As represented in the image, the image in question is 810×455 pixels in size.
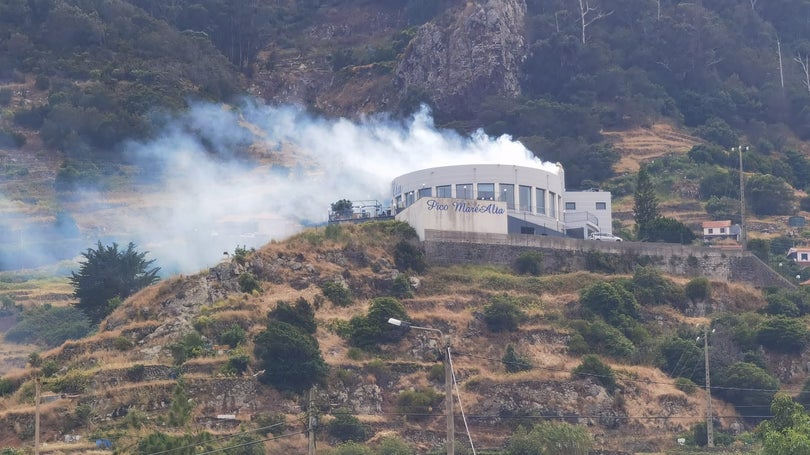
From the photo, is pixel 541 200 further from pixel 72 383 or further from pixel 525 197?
pixel 72 383

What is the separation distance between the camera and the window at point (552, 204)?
117875mm

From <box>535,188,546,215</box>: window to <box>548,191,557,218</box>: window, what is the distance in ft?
2.13

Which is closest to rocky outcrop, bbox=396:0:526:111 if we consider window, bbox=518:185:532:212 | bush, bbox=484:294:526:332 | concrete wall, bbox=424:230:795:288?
window, bbox=518:185:532:212

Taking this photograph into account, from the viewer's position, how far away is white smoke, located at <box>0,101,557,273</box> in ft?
453

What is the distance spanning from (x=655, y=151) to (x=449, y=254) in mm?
58114

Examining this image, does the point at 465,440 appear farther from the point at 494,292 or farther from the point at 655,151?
the point at 655,151

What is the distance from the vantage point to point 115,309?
10075cm

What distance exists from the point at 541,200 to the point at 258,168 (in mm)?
51052

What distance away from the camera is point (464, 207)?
110188mm

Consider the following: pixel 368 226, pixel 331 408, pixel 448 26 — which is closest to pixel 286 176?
pixel 448 26

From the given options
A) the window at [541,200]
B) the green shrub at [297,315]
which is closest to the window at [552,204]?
the window at [541,200]

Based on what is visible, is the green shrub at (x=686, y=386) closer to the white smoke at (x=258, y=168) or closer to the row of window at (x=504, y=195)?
the row of window at (x=504, y=195)

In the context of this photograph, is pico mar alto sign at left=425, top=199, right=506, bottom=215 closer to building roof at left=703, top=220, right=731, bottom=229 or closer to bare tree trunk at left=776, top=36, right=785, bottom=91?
building roof at left=703, top=220, right=731, bottom=229

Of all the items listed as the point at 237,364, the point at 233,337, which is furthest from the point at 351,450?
the point at 233,337
